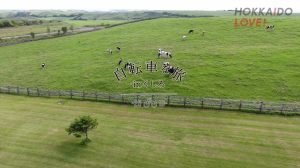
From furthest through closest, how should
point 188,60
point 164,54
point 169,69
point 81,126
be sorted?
point 164,54
point 188,60
point 169,69
point 81,126

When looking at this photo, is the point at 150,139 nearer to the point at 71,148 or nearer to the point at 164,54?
the point at 71,148

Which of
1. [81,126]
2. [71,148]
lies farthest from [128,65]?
[71,148]

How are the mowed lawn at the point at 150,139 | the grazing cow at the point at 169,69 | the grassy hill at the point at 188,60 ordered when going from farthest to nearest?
the grazing cow at the point at 169,69 → the grassy hill at the point at 188,60 → the mowed lawn at the point at 150,139

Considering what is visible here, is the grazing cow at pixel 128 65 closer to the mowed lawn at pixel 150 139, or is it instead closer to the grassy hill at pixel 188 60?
the grassy hill at pixel 188 60

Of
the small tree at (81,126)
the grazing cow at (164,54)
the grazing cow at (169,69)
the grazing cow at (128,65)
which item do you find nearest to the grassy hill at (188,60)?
the grazing cow at (164,54)

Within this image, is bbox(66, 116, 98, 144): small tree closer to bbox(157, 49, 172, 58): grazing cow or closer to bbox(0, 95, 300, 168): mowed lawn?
bbox(0, 95, 300, 168): mowed lawn

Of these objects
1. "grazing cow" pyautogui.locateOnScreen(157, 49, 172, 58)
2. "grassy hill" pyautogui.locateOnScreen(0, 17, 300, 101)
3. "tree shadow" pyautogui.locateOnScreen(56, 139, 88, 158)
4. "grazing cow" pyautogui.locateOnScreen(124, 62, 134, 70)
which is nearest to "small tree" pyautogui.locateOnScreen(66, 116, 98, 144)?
"tree shadow" pyautogui.locateOnScreen(56, 139, 88, 158)

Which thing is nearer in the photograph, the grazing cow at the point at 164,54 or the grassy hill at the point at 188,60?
the grassy hill at the point at 188,60

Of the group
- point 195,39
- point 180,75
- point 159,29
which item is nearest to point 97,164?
point 180,75
